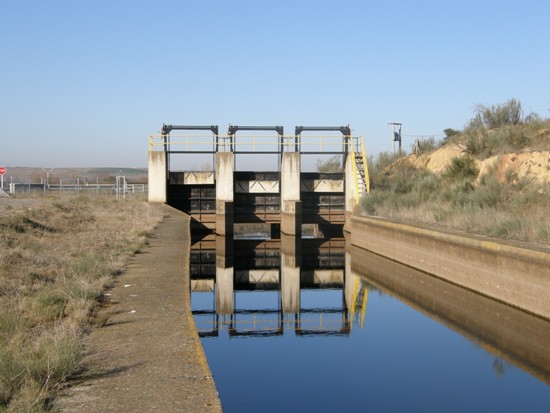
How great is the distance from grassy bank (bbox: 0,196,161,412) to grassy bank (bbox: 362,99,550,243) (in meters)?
7.99

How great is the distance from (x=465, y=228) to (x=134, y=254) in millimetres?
7905

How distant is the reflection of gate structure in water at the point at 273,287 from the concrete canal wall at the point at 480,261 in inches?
66.0

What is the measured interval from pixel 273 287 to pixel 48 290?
8.90 metres

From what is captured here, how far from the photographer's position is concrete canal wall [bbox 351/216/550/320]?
10.8 meters

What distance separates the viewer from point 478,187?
20.8m

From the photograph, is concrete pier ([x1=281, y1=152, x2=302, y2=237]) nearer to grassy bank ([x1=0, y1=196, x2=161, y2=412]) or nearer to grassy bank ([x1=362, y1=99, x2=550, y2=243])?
grassy bank ([x1=362, y1=99, x2=550, y2=243])

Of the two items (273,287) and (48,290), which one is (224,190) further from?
(48,290)

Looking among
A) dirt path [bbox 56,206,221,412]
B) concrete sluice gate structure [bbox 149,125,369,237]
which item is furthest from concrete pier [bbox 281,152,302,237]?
dirt path [bbox 56,206,221,412]

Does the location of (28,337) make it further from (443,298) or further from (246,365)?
(443,298)

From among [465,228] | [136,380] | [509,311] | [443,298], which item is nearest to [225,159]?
[465,228]

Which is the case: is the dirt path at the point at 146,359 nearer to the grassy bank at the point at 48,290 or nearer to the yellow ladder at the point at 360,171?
the grassy bank at the point at 48,290

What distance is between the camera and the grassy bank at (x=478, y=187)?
15234 millimetres

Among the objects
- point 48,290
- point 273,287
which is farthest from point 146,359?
point 273,287

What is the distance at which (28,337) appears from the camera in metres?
6.62
